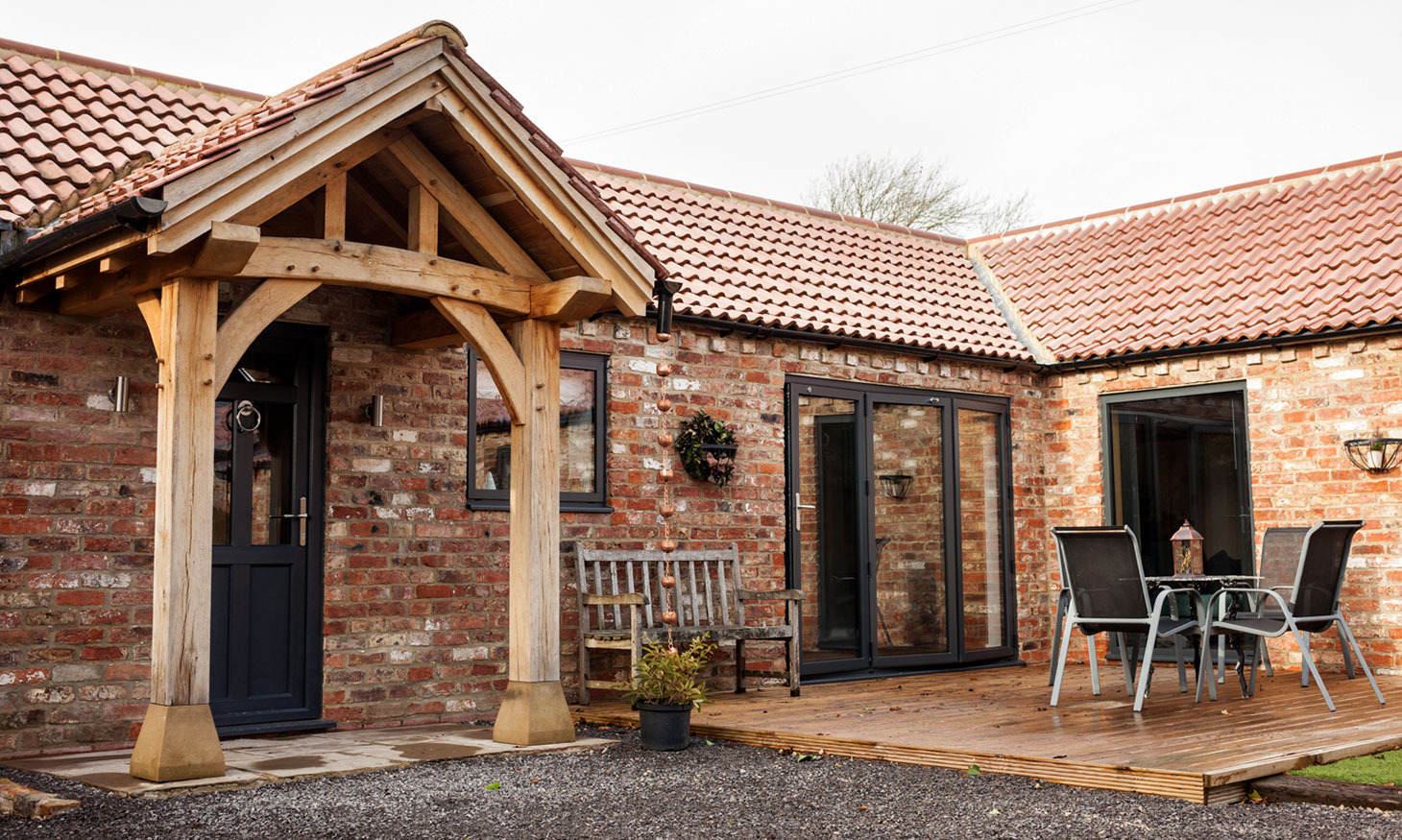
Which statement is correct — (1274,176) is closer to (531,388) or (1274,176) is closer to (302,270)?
(531,388)

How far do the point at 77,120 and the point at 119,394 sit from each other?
1.71 m

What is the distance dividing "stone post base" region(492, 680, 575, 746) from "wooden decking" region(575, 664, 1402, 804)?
2.30ft

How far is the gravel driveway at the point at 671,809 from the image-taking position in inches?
163

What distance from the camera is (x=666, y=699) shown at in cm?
594

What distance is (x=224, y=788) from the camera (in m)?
4.84

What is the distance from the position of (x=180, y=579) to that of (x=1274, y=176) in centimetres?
944

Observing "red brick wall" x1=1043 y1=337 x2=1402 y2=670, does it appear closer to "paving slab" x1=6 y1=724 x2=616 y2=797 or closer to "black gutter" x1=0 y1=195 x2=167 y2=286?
"paving slab" x1=6 y1=724 x2=616 y2=797


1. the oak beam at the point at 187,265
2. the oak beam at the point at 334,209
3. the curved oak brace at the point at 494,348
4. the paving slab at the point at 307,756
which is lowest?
the paving slab at the point at 307,756

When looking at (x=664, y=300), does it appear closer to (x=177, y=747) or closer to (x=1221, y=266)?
(x=177, y=747)

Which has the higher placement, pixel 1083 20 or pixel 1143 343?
pixel 1083 20

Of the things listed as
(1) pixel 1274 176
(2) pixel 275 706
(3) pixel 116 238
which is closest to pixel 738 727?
(2) pixel 275 706

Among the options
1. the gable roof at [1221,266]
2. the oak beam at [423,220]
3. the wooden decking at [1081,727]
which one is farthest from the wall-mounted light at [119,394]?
the gable roof at [1221,266]

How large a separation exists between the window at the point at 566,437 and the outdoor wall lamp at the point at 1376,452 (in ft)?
17.2

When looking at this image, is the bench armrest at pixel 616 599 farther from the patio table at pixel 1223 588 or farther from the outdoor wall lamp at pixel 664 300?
the patio table at pixel 1223 588
